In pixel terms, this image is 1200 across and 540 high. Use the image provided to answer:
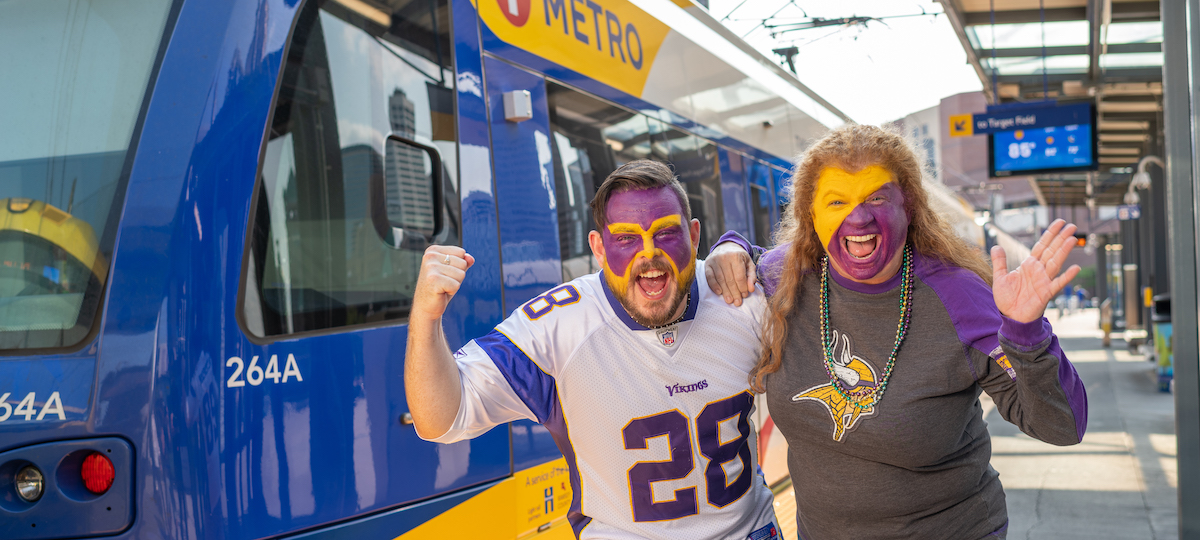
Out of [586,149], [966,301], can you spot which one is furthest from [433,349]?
[586,149]

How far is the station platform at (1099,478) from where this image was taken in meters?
5.73

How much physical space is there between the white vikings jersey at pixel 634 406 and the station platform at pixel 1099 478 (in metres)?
2.83

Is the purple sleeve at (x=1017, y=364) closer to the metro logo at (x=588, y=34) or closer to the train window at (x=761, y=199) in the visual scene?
the metro logo at (x=588, y=34)

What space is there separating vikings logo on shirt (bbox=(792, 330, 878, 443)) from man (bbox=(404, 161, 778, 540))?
12.6 inches

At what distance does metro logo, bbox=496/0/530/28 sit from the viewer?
3330 mm

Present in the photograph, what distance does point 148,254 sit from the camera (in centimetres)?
225

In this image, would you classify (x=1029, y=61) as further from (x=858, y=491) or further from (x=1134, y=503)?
(x=858, y=491)

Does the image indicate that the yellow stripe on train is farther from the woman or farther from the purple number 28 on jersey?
the woman

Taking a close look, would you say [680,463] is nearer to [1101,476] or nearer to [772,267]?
[772,267]

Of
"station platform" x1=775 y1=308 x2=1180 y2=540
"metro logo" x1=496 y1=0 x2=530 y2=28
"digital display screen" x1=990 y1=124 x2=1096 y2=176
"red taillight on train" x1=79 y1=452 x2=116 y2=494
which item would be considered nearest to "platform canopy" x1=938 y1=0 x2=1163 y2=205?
"digital display screen" x1=990 y1=124 x2=1096 y2=176

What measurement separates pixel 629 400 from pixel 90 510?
1.39 meters

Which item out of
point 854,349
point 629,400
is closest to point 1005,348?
point 854,349

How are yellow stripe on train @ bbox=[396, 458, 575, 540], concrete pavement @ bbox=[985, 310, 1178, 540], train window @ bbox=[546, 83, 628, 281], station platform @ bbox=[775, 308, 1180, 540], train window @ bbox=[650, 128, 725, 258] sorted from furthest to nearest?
concrete pavement @ bbox=[985, 310, 1178, 540]
station platform @ bbox=[775, 308, 1180, 540]
train window @ bbox=[650, 128, 725, 258]
train window @ bbox=[546, 83, 628, 281]
yellow stripe on train @ bbox=[396, 458, 575, 540]

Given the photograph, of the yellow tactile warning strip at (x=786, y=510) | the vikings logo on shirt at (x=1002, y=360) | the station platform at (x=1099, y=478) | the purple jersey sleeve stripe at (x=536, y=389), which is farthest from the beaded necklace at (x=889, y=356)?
the station platform at (x=1099, y=478)
